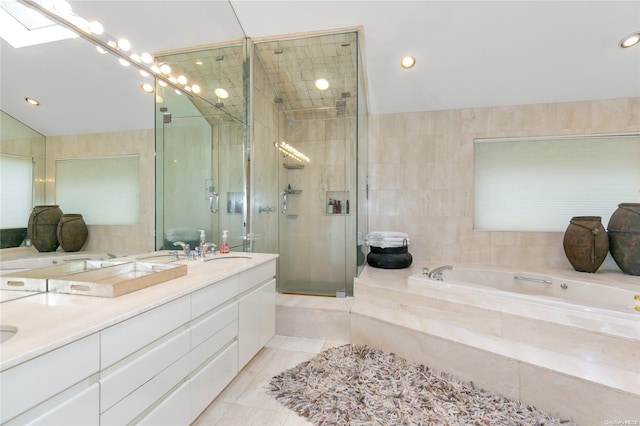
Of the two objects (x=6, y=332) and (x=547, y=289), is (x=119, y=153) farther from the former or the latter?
(x=547, y=289)

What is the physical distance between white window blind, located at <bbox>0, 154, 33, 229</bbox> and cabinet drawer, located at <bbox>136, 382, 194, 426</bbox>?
0.87 metres

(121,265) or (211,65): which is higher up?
(211,65)

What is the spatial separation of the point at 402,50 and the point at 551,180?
239 centimetres

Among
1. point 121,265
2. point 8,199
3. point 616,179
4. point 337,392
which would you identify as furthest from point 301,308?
point 616,179

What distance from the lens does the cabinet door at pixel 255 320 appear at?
Answer: 1.84m

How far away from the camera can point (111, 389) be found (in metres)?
0.94

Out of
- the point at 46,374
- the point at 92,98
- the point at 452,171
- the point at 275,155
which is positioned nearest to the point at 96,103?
the point at 92,98

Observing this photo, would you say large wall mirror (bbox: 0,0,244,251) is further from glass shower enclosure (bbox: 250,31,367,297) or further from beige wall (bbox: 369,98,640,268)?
beige wall (bbox: 369,98,640,268)

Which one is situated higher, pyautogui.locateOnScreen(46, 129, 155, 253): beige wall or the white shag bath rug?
pyautogui.locateOnScreen(46, 129, 155, 253): beige wall

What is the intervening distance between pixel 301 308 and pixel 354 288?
53 cm

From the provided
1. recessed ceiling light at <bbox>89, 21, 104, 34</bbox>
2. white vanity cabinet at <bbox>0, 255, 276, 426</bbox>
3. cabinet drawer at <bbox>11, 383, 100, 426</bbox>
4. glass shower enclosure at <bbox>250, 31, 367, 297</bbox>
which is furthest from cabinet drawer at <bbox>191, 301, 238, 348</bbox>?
recessed ceiling light at <bbox>89, 21, 104, 34</bbox>

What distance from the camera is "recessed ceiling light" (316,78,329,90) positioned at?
3223 millimetres

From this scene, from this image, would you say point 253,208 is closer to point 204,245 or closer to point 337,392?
point 204,245

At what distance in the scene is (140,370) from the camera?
3.49 feet
